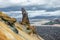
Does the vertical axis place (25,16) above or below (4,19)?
below

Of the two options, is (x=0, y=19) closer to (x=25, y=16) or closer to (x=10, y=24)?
(x=10, y=24)

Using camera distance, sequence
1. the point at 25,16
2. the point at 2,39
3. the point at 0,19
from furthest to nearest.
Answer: the point at 25,16
the point at 0,19
the point at 2,39

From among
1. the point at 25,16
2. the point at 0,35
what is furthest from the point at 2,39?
the point at 25,16

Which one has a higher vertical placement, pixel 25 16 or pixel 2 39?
pixel 2 39

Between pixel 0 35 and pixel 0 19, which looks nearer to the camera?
pixel 0 35

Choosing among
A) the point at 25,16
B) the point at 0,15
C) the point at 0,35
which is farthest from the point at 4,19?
the point at 25,16

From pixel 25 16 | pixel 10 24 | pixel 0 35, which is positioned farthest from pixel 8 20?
pixel 25 16

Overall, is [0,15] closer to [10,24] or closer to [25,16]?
[10,24]

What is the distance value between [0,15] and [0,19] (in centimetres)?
290

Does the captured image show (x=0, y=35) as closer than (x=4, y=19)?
Yes

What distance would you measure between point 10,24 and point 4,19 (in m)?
1.54

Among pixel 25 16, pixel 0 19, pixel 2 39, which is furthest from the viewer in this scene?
pixel 25 16

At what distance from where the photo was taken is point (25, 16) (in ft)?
424

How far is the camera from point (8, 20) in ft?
178
